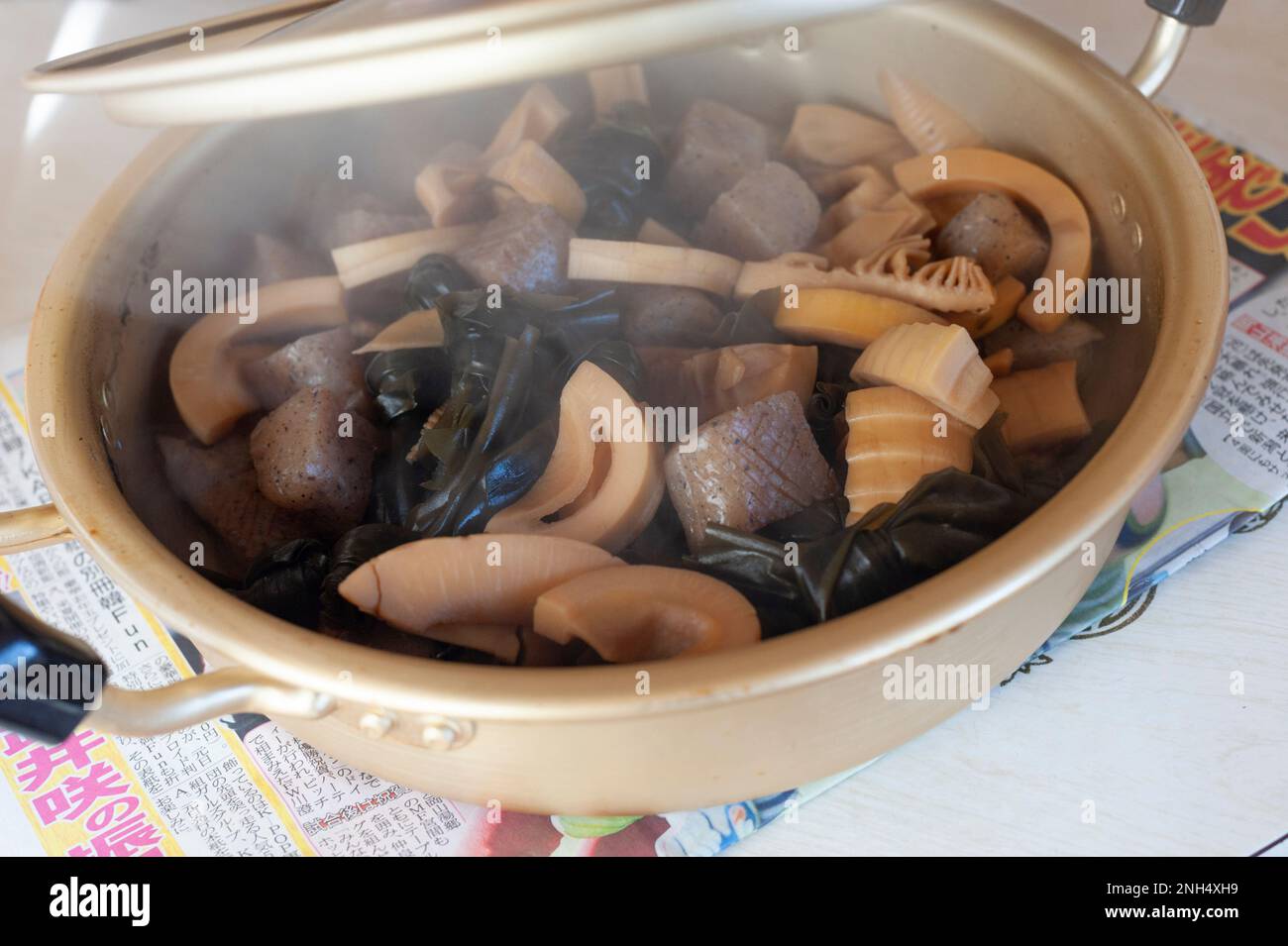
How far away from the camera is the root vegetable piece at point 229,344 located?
1214 millimetres

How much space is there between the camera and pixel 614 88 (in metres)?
1.50

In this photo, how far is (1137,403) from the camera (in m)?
0.90

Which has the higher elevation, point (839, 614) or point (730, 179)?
point (730, 179)

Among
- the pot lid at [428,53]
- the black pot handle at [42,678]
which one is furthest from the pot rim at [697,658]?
the pot lid at [428,53]

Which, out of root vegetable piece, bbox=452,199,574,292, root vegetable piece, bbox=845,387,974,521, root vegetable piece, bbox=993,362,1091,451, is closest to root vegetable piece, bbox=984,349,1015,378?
root vegetable piece, bbox=993,362,1091,451

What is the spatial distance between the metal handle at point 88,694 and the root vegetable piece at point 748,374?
1.75 feet

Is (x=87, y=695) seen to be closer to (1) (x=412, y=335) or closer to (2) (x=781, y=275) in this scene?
(1) (x=412, y=335)

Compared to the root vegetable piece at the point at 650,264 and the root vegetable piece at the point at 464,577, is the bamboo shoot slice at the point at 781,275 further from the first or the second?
the root vegetable piece at the point at 464,577

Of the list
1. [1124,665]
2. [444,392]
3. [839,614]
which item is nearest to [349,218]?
[444,392]

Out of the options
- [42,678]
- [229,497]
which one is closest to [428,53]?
[42,678]

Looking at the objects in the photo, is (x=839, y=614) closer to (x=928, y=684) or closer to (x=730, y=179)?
(x=928, y=684)

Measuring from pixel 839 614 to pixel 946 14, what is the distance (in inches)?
34.3

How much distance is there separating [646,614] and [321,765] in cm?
45

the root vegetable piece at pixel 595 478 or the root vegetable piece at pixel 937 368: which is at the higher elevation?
the root vegetable piece at pixel 937 368
